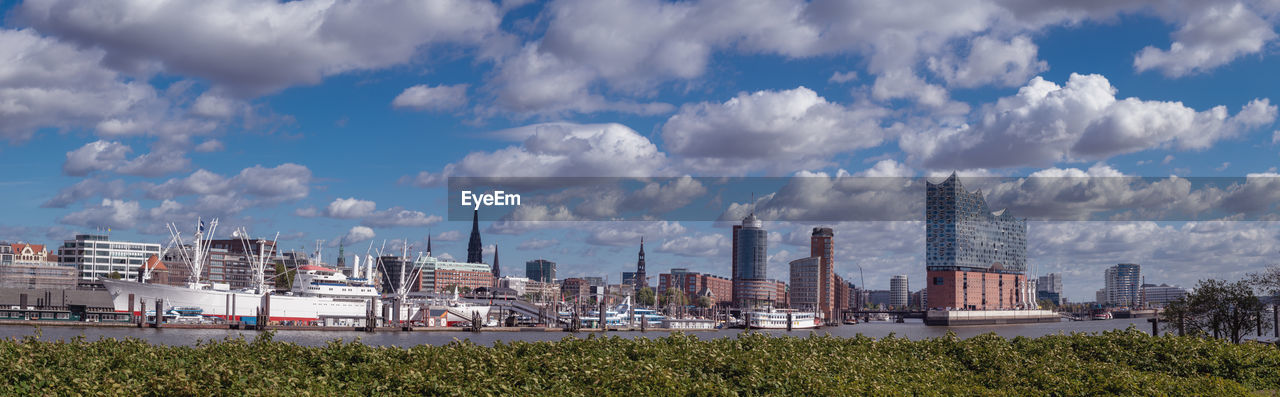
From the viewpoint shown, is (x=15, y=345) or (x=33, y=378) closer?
(x=33, y=378)

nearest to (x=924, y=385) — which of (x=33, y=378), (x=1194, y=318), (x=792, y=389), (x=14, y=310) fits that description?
(x=792, y=389)

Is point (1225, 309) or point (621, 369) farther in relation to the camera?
point (1225, 309)

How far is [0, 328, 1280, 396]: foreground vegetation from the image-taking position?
18.0 metres

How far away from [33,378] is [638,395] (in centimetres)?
1203

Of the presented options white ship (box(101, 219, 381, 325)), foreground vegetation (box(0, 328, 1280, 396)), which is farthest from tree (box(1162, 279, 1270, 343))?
white ship (box(101, 219, 381, 325))

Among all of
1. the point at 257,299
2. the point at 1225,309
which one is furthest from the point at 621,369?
the point at 257,299

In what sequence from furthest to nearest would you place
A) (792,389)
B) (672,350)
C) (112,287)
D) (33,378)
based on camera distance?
(112,287), (672,350), (792,389), (33,378)

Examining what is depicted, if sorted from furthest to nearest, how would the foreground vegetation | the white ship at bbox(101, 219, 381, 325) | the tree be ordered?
1. the white ship at bbox(101, 219, 381, 325)
2. the tree
3. the foreground vegetation

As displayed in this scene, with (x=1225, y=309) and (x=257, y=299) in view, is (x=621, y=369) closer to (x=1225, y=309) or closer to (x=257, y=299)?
(x=1225, y=309)

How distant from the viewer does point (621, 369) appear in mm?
20469

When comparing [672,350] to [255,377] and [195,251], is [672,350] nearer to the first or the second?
[255,377]

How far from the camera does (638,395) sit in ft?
59.2

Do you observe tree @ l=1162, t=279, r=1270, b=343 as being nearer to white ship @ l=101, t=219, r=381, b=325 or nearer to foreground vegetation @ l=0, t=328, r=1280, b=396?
foreground vegetation @ l=0, t=328, r=1280, b=396

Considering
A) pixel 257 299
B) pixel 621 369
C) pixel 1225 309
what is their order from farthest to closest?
1. pixel 257 299
2. pixel 1225 309
3. pixel 621 369
